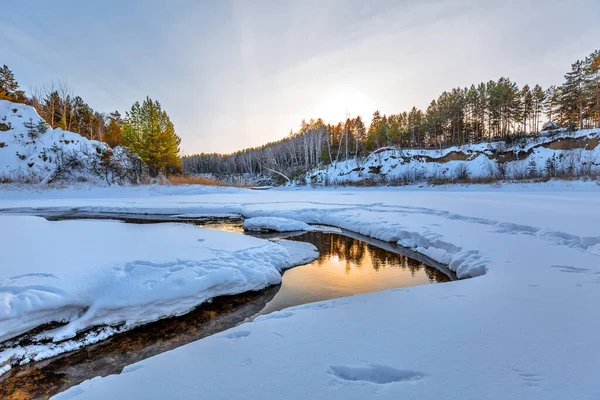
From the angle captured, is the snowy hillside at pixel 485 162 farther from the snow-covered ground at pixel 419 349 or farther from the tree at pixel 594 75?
the snow-covered ground at pixel 419 349

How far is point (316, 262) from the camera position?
19.2 ft

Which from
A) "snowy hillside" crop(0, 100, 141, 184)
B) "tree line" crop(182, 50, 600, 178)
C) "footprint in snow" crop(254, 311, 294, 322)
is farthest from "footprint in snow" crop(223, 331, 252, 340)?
"tree line" crop(182, 50, 600, 178)

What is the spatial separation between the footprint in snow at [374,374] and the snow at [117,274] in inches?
109

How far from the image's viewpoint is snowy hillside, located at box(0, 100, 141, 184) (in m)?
22.2

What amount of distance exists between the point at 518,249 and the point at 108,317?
21.3ft

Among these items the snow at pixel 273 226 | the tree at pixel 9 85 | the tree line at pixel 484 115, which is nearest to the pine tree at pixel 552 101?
the tree line at pixel 484 115

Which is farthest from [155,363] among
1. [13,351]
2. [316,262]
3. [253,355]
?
[316,262]

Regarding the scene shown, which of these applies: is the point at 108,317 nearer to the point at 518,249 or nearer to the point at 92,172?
the point at 518,249

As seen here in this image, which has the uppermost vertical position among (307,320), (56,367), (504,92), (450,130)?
(504,92)

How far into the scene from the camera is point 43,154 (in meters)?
23.4

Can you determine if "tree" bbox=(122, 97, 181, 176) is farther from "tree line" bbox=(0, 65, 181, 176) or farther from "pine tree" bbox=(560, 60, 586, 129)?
"pine tree" bbox=(560, 60, 586, 129)

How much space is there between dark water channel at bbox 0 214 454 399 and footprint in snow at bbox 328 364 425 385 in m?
2.04

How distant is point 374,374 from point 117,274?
3.87 meters

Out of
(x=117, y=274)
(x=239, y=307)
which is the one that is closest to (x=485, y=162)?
(x=239, y=307)
